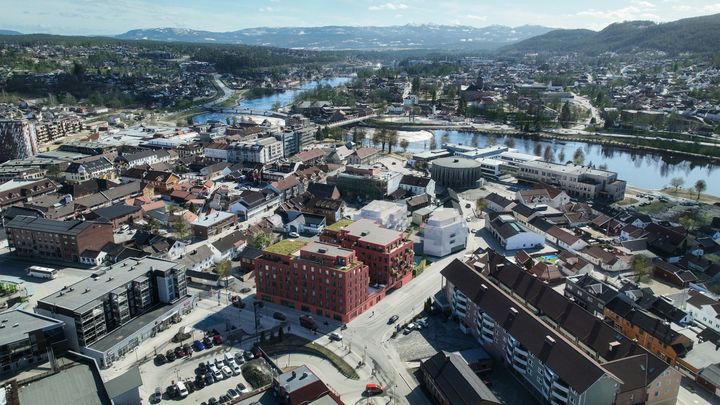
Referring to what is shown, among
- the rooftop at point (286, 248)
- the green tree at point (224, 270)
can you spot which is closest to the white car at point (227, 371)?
the rooftop at point (286, 248)

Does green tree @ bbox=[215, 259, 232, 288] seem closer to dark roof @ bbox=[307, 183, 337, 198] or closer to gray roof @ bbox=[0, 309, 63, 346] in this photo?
gray roof @ bbox=[0, 309, 63, 346]

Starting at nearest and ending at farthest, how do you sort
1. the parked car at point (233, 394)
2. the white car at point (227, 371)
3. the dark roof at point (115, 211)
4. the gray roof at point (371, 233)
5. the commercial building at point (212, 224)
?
the parked car at point (233, 394), the white car at point (227, 371), the gray roof at point (371, 233), the commercial building at point (212, 224), the dark roof at point (115, 211)

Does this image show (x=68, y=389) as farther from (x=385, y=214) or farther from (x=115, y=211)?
(x=115, y=211)

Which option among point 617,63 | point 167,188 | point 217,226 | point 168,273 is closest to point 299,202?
point 217,226

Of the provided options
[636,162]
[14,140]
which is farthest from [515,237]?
[14,140]

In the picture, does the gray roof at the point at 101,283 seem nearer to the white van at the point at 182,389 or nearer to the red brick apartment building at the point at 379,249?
the white van at the point at 182,389

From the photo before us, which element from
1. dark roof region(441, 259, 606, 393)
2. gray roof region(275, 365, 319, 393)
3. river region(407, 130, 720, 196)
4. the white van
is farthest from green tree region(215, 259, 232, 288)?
river region(407, 130, 720, 196)
